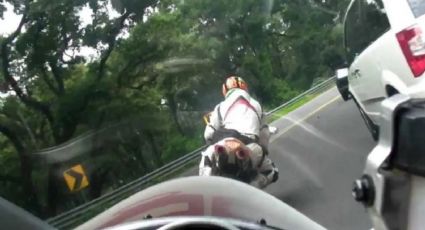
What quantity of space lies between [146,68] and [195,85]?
287 millimetres

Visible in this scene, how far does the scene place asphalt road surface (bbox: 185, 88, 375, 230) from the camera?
4320 millimetres

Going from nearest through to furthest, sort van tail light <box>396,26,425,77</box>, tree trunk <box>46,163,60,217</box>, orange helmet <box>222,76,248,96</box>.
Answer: van tail light <box>396,26,425,77</box> < tree trunk <box>46,163,60,217</box> < orange helmet <box>222,76,248,96</box>

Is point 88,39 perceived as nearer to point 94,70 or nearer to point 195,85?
point 94,70

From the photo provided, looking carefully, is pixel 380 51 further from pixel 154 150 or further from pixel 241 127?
pixel 154 150

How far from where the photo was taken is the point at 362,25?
4516 mm

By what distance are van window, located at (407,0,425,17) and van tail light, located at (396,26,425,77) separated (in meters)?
0.17

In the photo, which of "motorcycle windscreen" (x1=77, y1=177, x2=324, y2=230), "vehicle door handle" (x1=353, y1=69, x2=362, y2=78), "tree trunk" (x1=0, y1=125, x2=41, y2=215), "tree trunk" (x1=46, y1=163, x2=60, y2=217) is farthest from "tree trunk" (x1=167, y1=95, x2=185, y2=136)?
"motorcycle windscreen" (x1=77, y1=177, x2=324, y2=230)

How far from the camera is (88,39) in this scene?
4.04 m

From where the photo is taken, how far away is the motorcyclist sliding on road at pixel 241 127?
4266 mm

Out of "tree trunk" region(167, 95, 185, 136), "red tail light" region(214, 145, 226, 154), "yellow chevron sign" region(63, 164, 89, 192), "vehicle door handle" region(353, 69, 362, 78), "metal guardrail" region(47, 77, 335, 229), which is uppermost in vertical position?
"tree trunk" region(167, 95, 185, 136)

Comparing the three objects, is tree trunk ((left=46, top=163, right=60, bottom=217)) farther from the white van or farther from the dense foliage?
the white van

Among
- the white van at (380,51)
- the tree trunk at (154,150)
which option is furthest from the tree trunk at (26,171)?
the white van at (380,51)

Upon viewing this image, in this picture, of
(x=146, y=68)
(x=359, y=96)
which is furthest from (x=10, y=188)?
(x=359, y=96)

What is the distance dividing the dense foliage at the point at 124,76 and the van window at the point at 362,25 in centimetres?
27
